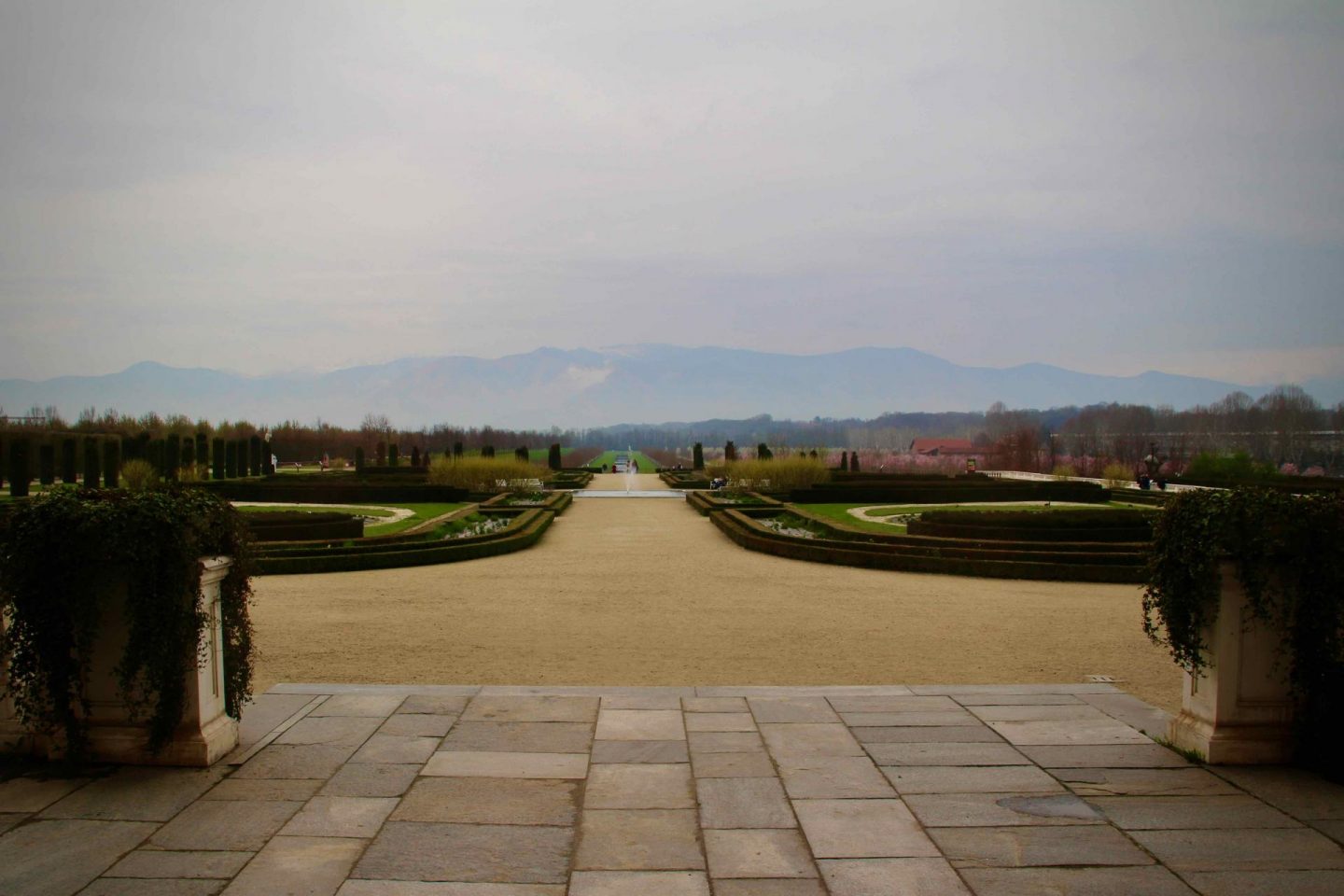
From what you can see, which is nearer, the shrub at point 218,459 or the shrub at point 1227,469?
the shrub at point 1227,469

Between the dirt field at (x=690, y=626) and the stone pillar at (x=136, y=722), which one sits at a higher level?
the stone pillar at (x=136, y=722)

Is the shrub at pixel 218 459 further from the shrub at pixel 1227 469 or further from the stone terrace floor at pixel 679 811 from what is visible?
the shrub at pixel 1227 469

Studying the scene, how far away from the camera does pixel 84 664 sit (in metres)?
4.77

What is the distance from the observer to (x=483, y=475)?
29.9 m

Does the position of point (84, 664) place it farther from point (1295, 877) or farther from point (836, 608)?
point (836, 608)

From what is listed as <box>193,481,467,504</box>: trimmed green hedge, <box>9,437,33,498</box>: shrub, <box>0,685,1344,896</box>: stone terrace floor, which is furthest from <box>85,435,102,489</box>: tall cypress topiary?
<box>0,685,1344,896</box>: stone terrace floor

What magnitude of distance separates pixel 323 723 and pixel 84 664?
145 cm

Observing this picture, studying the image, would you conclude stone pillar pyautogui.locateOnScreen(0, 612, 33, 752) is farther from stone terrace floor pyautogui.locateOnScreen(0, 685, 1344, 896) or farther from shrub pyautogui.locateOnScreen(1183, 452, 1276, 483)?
shrub pyautogui.locateOnScreen(1183, 452, 1276, 483)

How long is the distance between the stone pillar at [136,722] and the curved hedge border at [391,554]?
8.21 meters

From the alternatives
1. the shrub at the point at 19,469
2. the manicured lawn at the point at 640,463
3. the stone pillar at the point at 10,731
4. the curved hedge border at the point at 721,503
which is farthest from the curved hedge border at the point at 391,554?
the manicured lawn at the point at 640,463

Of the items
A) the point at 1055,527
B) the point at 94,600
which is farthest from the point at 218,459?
the point at 94,600

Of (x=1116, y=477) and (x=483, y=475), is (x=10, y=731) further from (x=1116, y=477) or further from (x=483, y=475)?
(x=1116, y=477)

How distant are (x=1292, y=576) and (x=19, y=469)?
96.2 ft

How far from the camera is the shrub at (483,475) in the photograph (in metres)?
29.9
